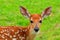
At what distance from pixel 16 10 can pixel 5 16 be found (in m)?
1.01

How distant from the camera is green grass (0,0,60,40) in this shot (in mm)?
11559

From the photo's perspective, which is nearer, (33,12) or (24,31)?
(24,31)

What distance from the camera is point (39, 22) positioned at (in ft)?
30.4

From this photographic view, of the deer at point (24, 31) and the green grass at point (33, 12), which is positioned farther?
the green grass at point (33, 12)

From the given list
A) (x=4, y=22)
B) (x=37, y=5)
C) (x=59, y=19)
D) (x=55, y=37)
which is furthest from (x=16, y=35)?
(x=37, y=5)

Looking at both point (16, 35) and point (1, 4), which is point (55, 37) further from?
point (1, 4)

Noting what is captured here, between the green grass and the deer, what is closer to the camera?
the deer

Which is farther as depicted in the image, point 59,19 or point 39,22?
point 59,19

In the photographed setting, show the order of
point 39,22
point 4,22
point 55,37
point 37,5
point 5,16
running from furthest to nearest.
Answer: point 37,5 → point 5,16 → point 4,22 → point 55,37 → point 39,22

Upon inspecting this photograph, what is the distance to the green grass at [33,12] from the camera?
1156 cm

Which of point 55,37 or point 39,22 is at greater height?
point 39,22

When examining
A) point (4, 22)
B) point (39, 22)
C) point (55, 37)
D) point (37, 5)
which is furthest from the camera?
point (37, 5)

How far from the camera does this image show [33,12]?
13977 millimetres

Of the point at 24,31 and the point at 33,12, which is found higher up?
the point at 24,31
